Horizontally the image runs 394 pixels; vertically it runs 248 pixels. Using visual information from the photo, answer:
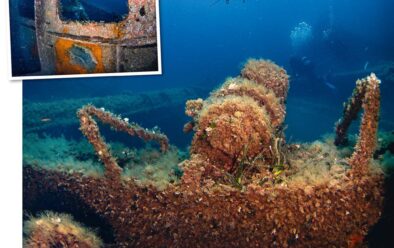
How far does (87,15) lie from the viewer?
4875 mm

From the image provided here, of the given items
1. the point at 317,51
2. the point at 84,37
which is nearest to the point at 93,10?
the point at 84,37

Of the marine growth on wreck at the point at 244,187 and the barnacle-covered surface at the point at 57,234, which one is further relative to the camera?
the barnacle-covered surface at the point at 57,234

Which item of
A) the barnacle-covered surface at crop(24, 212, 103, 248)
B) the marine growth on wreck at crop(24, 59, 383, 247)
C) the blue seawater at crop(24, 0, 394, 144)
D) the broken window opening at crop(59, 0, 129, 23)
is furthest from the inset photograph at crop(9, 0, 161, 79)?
the barnacle-covered surface at crop(24, 212, 103, 248)

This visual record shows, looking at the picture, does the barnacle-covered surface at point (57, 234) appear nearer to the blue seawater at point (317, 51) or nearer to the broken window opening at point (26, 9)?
the blue seawater at point (317, 51)

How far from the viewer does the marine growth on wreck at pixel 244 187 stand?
333cm

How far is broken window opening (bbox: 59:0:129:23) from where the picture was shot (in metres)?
4.80

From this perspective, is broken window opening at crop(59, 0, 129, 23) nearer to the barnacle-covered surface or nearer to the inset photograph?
the inset photograph

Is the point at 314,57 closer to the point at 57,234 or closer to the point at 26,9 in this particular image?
the point at 26,9

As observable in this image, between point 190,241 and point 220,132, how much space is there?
4.06 feet

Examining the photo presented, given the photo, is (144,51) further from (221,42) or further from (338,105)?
(221,42)

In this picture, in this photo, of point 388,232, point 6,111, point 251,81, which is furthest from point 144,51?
point 388,232

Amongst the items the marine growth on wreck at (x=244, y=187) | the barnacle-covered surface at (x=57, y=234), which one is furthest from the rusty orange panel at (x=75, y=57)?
the barnacle-covered surface at (x=57, y=234)

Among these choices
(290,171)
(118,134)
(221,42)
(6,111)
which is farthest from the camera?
(221,42)

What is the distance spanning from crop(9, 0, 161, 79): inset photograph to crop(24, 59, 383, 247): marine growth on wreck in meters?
1.05
